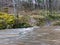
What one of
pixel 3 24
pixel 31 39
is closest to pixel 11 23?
pixel 3 24

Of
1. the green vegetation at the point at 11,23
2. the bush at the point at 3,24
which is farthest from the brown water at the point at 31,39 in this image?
the green vegetation at the point at 11,23

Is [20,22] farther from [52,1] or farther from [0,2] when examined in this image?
[52,1]

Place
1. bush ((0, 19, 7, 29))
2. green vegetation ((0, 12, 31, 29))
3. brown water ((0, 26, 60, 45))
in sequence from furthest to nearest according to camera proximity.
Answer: green vegetation ((0, 12, 31, 29)) < bush ((0, 19, 7, 29)) < brown water ((0, 26, 60, 45))

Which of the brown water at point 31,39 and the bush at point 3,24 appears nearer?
the brown water at point 31,39

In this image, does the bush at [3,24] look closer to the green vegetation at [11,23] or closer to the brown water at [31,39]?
the green vegetation at [11,23]

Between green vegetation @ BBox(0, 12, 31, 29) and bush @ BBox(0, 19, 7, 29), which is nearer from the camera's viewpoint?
bush @ BBox(0, 19, 7, 29)

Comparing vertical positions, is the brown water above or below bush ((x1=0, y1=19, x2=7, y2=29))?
above

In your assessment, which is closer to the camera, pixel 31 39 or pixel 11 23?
pixel 31 39

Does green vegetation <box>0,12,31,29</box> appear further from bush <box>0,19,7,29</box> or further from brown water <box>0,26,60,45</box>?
brown water <box>0,26,60,45</box>

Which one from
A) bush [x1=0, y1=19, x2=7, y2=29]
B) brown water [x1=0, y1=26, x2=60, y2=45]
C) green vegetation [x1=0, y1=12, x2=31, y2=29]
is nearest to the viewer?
brown water [x1=0, y1=26, x2=60, y2=45]

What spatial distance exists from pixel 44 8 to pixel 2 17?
1202 cm

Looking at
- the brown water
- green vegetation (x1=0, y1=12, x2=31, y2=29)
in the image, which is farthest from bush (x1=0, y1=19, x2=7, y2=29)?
the brown water

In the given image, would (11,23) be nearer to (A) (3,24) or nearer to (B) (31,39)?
(A) (3,24)

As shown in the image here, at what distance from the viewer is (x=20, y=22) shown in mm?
16359
